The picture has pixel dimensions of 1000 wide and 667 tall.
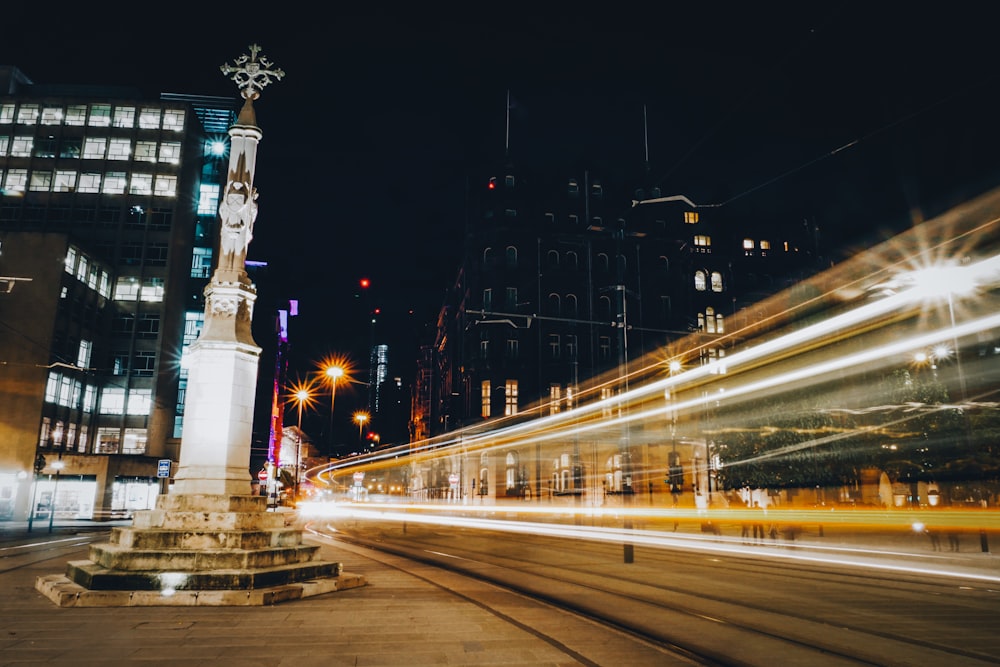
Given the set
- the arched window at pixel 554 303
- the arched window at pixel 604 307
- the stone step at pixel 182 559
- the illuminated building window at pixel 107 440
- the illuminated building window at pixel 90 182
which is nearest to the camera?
the stone step at pixel 182 559

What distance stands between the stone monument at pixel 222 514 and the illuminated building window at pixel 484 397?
46808 millimetres

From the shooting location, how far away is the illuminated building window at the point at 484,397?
59469 millimetres

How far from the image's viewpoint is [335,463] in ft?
315

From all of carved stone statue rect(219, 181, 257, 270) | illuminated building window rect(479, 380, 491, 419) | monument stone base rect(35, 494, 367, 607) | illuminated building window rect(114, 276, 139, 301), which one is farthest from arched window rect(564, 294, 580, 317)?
monument stone base rect(35, 494, 367, 607)

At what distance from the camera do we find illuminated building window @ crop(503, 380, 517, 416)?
59344 mm

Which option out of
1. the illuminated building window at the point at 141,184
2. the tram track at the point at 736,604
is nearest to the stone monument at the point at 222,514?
the tram track at the point at 736,604

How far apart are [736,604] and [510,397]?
161 feet

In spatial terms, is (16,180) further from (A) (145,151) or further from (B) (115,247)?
(A) (145,151)

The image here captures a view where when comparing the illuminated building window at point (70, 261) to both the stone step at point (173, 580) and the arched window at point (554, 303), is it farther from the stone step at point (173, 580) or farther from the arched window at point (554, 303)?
the stone step at point (173, 580)

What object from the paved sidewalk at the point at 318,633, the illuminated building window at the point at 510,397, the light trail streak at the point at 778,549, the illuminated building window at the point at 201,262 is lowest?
the light trail streak at the point at 778,549

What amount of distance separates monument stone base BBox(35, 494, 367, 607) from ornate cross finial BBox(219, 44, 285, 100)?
27.7 feet

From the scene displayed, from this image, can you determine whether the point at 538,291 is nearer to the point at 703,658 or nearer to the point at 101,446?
the point at 101,446

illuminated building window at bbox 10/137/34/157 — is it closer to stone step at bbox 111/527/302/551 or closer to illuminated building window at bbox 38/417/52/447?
illuminated building window at bbox 38/417/52/447

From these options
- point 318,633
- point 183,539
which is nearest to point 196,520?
point 183,539
